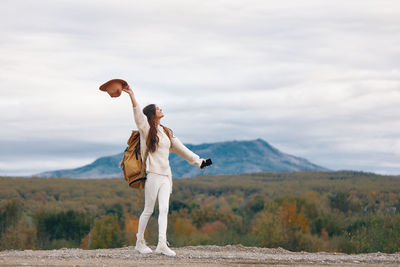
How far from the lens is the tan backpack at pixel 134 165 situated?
1361 cm

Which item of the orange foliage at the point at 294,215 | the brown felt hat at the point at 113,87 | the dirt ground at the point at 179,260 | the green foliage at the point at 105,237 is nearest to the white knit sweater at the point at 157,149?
the brown felt hat at the point at 113,87

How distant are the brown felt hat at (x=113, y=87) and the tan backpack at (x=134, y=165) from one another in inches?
42.1

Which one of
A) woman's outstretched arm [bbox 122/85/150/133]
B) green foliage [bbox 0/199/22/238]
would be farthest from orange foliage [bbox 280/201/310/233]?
woman's outstretched arm [bbox 122/85/150/133]

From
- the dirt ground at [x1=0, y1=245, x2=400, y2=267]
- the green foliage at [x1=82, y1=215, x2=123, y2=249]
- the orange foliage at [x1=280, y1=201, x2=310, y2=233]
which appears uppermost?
the dirt ground at [x1=0, y1=245, x2=400, y2=267]

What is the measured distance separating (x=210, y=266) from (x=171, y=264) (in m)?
0.71

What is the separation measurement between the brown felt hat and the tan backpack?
42.1 inches

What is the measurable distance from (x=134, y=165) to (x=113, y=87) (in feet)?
5.43

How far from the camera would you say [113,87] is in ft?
43.2

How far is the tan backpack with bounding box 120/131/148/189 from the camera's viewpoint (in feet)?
44.7

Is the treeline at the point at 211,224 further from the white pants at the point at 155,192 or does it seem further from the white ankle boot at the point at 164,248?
the white ankle boot at the point at 164,248

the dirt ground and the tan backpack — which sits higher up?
the tan backpack

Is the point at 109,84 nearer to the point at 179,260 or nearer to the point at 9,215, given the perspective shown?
the point at 179,260

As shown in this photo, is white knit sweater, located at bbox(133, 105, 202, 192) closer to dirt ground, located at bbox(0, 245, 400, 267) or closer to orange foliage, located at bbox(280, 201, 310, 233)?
dirt ground, located at bbox(0, 245, 400, 267)

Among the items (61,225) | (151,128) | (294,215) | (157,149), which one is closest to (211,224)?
(294,215)
